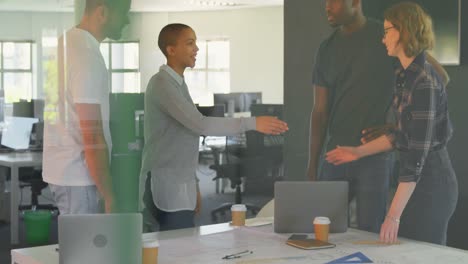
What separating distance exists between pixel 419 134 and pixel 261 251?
142 cm

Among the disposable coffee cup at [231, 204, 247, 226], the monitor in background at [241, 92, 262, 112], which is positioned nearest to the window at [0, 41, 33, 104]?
the monitor in background at [241, 92, 262, 112]

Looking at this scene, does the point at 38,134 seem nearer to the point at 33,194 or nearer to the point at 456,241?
the point at 33,194

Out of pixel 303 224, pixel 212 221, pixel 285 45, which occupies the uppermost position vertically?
pixel 285 45

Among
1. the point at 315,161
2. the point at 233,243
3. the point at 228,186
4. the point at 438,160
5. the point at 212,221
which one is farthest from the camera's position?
the point at 228,186

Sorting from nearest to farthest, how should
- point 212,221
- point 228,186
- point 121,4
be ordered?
point 121,4 < point 212,221 < point 228,186

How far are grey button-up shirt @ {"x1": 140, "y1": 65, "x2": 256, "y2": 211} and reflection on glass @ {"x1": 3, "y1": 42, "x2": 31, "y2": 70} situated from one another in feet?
4.88

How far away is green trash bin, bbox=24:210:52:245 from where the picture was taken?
18.0 ft

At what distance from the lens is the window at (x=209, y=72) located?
4855 millimetres

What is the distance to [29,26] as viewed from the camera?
4852 millimetres

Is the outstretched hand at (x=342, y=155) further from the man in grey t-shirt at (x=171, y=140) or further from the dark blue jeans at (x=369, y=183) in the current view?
the man in grey t-shirt at (x=171, y=140)

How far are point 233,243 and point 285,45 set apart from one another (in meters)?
2.50

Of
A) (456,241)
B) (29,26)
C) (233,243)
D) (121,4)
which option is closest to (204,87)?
(29,26)

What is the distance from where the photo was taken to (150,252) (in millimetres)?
2131

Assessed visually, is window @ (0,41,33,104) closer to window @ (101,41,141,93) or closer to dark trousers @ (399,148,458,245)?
dark trousers @ (399,148,458,245)
